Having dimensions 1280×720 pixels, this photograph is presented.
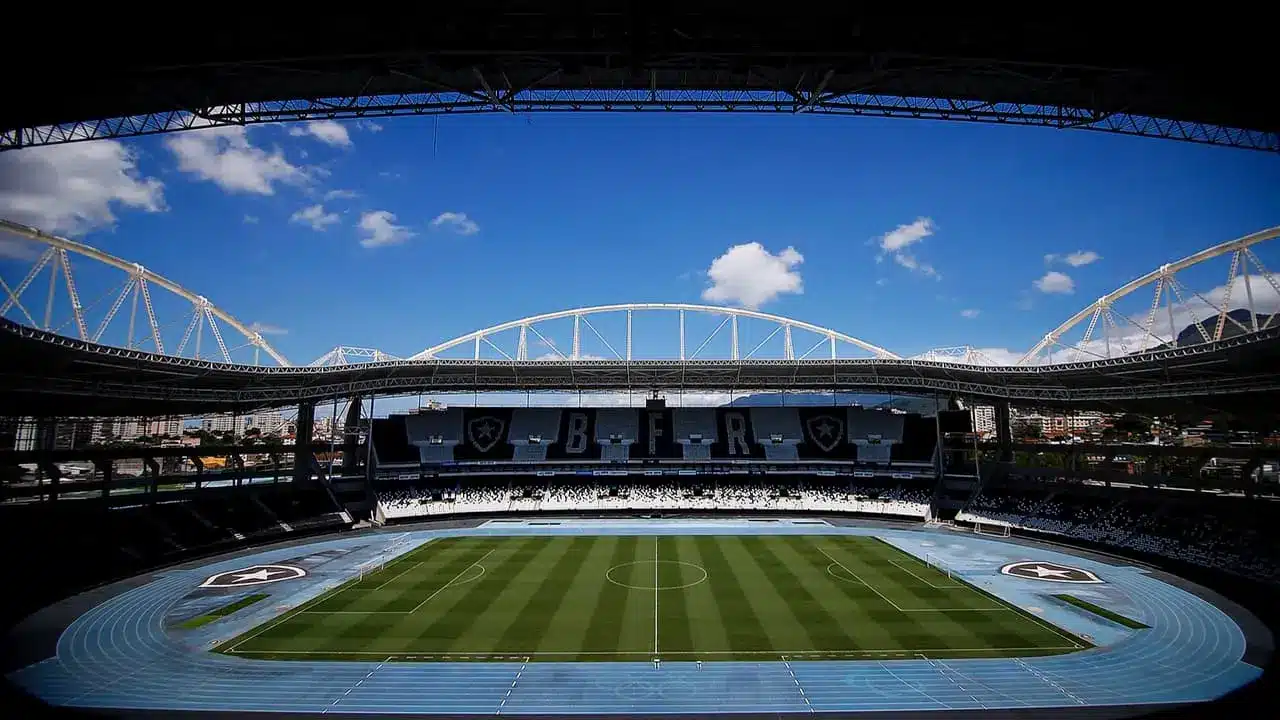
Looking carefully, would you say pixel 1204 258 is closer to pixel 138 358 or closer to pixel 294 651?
pixel 294 651

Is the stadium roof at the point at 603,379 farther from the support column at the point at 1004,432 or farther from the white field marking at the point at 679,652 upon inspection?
the white field marking at the point at 679,652

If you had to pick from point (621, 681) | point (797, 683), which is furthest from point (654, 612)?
point (797, 683)

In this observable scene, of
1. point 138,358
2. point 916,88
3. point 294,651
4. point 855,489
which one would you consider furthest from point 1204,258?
point 138,358

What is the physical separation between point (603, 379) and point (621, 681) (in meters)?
39.3

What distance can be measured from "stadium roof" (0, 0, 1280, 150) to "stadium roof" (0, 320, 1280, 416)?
21299mm

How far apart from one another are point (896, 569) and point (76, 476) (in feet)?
220

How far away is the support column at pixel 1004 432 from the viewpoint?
173ft

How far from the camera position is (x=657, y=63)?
8688 mm

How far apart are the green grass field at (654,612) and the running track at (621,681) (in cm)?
102

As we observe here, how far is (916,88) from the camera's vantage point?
10406 mm

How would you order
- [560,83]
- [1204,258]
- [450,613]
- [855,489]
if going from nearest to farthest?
[560,83], [450,613], [1204,258], [855,489]

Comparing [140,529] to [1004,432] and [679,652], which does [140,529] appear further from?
[1004,432]

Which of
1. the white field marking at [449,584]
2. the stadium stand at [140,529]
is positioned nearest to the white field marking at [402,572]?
the white field marking at [449,584]

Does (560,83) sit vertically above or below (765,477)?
above
